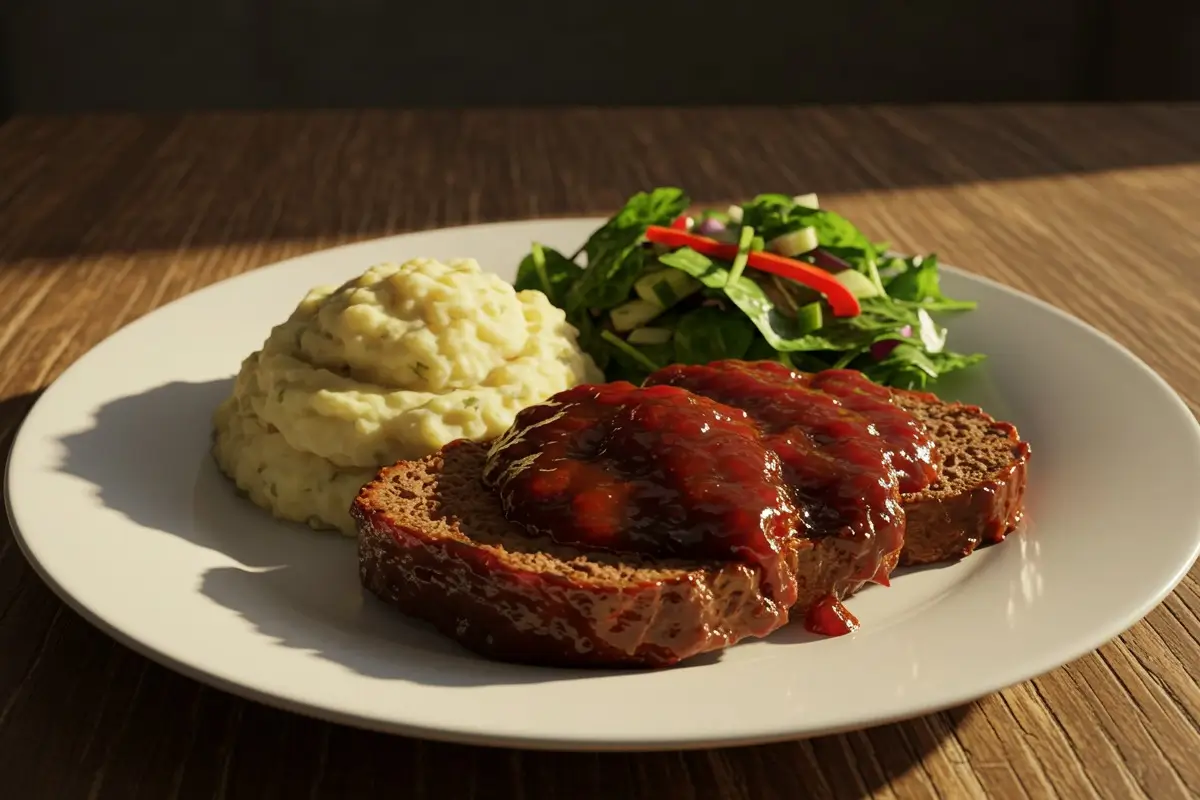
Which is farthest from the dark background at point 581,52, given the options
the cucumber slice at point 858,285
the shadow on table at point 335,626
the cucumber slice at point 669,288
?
the shadow on table at point 335,626

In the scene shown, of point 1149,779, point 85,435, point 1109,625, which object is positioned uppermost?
point 1109,625

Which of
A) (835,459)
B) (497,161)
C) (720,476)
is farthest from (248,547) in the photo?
(497,161)

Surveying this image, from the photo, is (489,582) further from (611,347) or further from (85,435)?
(611,347)

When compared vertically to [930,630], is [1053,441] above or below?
below

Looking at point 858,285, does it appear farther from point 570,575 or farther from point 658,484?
point 570,575

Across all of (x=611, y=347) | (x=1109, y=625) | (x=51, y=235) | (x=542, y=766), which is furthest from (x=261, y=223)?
(x=1109, y=625)

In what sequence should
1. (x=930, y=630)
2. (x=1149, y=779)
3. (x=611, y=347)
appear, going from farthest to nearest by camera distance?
(x=611, y=347) < (x=930, y=630) < (x=1149, y=779)

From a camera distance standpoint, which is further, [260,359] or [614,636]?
[260,359]
